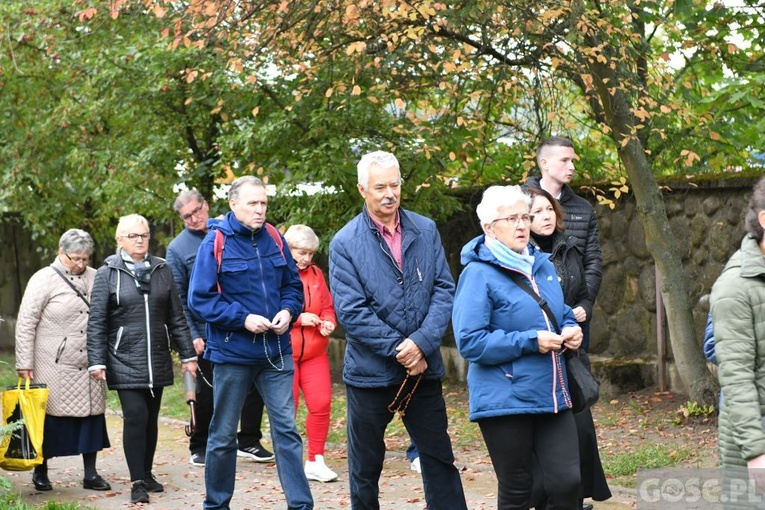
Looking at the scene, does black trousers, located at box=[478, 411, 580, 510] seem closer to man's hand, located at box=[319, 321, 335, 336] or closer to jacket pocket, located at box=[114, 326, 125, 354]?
man's hand, located at box=[319, 321, 335, 336]

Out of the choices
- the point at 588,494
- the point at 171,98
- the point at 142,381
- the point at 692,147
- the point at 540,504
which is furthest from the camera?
the point at 171,98

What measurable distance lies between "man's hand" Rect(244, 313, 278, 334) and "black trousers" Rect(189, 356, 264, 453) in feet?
7.44

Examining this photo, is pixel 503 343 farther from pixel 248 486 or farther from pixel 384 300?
pixel 248 486

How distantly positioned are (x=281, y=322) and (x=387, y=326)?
1.01m

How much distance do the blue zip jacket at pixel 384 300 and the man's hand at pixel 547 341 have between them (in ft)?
2.47

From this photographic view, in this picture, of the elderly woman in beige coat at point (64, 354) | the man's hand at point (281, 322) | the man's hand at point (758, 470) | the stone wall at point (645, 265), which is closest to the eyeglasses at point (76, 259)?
the elderly woman in beige coat at point (64, 354)

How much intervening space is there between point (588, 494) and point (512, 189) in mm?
1998

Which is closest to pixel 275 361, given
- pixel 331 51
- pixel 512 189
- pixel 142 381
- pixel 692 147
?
pixel 142 381

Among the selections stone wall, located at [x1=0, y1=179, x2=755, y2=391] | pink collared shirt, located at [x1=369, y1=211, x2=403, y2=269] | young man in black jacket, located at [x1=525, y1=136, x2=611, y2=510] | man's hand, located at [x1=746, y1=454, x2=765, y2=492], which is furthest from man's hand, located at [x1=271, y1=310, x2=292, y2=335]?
stone wall, located at [x1=0, y1=179, x2=755, y2=391]

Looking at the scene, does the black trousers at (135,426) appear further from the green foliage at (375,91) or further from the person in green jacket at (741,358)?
the person in green jacket at (741,358)

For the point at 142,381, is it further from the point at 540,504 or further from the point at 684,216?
the point at 684,216

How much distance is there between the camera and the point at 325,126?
33.8 feet

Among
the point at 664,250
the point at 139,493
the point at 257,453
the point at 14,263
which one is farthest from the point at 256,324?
the point at 14,263

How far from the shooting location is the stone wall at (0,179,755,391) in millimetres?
9844
